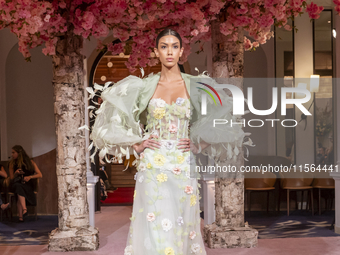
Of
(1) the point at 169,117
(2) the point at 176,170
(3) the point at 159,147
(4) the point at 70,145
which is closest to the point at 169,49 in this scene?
(1) the point at 169,117

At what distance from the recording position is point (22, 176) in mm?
6141

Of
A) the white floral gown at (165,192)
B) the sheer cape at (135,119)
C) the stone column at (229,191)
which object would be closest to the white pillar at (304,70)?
the stone column at (229,191)

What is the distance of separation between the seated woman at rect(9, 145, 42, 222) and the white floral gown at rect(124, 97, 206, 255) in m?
3.95

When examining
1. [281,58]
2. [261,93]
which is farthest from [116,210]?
[281,58]

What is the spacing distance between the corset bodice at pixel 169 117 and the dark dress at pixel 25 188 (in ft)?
13.6

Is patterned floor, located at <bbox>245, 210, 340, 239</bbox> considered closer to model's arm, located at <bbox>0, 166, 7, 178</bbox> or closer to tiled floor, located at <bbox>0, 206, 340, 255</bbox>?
tiled floor, located at <bbox>0, 206, 340, 255</bbox>

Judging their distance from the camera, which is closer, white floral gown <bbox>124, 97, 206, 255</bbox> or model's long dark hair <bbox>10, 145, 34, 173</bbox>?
white floral gown <bbox>124, 97, 206, 255</bbox>

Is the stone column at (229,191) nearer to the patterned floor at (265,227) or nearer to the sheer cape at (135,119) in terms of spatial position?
the patterned floor at (265,227)

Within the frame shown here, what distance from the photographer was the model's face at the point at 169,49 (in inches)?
103

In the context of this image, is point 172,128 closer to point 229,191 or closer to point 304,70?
point 229,191

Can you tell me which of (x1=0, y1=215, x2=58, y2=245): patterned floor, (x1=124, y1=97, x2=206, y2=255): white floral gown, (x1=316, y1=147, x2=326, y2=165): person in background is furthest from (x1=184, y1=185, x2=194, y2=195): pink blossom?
(x1=316, y1=147, x2=326, y2=165): person in background

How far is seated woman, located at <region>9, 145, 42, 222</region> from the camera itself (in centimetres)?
610

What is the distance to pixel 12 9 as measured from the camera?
11.1 feet

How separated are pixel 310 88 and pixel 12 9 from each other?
16.3 feet
